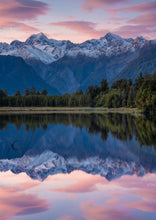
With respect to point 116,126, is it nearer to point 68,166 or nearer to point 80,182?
point 68,166

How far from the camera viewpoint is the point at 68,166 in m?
27.6

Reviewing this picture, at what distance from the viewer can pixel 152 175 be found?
23.1 metres

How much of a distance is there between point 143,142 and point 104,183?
18.5 metres

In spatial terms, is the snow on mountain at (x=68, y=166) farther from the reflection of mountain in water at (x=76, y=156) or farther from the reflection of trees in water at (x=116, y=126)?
the reflection of trees in water at (x=116, y=126)

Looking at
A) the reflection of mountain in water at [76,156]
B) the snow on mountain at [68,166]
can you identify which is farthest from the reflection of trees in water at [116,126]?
the snow on mountain at [68,166]

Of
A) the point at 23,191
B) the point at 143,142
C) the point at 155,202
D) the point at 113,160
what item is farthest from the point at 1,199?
the point at 143,142

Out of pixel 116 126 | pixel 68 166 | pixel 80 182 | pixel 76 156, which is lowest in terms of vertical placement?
pixel 116 126

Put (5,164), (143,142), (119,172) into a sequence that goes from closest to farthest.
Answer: (119,172)
(5,164)
(143,142)

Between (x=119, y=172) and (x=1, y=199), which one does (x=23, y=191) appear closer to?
(x=1, y=199)

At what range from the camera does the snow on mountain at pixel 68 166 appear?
2456cm

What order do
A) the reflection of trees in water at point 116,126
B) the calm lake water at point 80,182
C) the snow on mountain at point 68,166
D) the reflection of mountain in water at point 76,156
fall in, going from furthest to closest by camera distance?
the reflection of trees in water at point 116,126 < the reflection of mountain in water at point 76,156 < the snow on mountain at point 68,166 < the calm lake water at point 80,182

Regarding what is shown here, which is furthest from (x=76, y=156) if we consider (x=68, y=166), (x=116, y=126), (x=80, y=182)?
(x=116, y=126)

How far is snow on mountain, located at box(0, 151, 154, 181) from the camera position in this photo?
24.6 m

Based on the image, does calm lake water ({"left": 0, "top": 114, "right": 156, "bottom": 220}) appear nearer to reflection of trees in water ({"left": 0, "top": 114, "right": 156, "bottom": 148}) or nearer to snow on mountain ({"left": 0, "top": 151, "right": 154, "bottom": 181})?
snow on mountain ({"left": 0, "top": 151, "right": 154, "bottom": 181})
